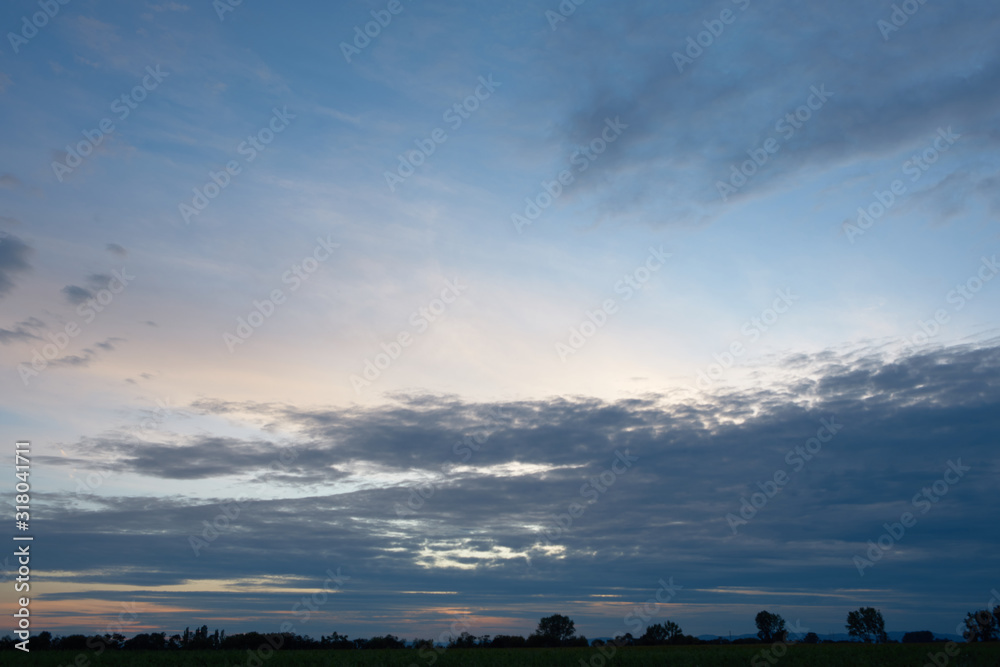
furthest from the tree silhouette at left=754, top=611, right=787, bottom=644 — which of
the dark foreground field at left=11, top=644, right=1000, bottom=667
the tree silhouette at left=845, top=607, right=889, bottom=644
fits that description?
the dark foreground field at left=11, top=644, right=1000, bottom=667

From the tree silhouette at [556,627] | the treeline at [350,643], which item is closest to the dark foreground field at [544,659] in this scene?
the treeline at [350,643]

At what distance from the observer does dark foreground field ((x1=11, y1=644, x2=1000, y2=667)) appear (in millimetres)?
48375

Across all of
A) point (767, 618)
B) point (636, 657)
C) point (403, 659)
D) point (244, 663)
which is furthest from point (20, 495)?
point (767, 618)

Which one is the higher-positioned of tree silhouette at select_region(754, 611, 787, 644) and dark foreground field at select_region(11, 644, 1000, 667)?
dark foreground field at select_region(11, 644, 1000, 667)

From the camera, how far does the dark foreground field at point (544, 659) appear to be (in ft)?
159

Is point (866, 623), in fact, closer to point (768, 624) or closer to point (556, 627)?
point (768, 624)

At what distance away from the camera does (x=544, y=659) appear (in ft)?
169

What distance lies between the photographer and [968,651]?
51656 millimetres

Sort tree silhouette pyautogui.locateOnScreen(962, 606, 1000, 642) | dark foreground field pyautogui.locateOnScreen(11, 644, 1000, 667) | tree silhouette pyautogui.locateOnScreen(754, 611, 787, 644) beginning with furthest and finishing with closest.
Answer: tree silhouette pyautogui.locateOnScreen(754, 611, 787, 644)
tree silhouette pyautogui.locateOnScreen(962, 606, 1000, 642)
dark foreground field pyautogui.locateOnScreen(11, 644, 1000, 667)

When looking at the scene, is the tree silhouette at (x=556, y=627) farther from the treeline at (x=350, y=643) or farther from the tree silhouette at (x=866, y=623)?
the tree silhouette at (x=866, y=623)

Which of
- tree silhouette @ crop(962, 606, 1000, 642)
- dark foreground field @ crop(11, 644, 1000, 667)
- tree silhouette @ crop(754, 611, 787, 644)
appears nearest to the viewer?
dark foreground field @ crop(11, 644, 1000, 667)

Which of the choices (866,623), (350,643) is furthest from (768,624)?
(350,643)

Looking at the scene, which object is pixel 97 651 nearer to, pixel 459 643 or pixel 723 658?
pixel 459 643

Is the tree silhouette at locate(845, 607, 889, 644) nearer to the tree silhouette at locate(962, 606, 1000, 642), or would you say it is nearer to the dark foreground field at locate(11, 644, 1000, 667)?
the tree silhouette at locate(962, 606, 1000, 642)
